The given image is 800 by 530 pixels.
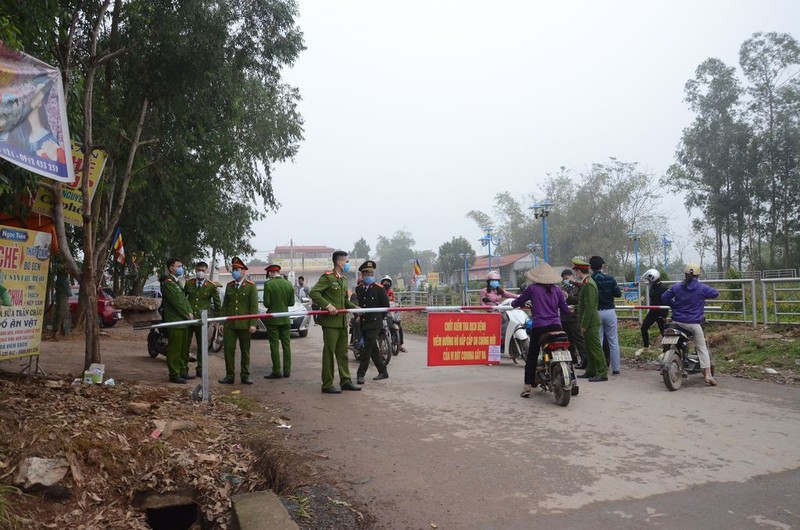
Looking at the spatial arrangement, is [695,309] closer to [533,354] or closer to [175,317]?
[533,354]

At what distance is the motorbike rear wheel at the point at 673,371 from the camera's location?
304 inches

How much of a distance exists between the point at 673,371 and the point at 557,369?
185 centimetres

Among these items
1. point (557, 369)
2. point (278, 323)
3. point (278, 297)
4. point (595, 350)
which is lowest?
point (557, 369)

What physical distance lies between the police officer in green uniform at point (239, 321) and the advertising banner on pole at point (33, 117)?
3692mm

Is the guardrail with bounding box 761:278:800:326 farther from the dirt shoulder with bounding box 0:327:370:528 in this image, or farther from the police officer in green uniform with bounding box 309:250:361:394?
the dirt shoulder with bounding box 0:327:370:528

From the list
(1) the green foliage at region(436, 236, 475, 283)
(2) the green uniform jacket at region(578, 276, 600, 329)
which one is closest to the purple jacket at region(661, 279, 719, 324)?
(2) the green uniform jacket at region(578, 276, 600, 329)

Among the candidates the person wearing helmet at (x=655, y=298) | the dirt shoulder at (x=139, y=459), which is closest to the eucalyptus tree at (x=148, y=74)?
the dirt shoulder at (x=139, y=459)

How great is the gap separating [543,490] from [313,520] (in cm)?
161

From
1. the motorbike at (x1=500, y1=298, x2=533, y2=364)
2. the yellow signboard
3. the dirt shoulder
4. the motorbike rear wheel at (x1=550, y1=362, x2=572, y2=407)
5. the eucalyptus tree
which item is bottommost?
the dirt shoulder

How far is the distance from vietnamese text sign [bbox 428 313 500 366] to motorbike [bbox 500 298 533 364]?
2.31m

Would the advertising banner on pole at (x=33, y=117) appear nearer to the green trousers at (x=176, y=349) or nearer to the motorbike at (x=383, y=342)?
the green trousers at (x=176, y=349)

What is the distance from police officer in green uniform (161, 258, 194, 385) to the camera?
28.8 ft

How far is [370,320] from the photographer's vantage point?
8.84 metres

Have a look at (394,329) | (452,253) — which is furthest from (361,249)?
(394,329)
